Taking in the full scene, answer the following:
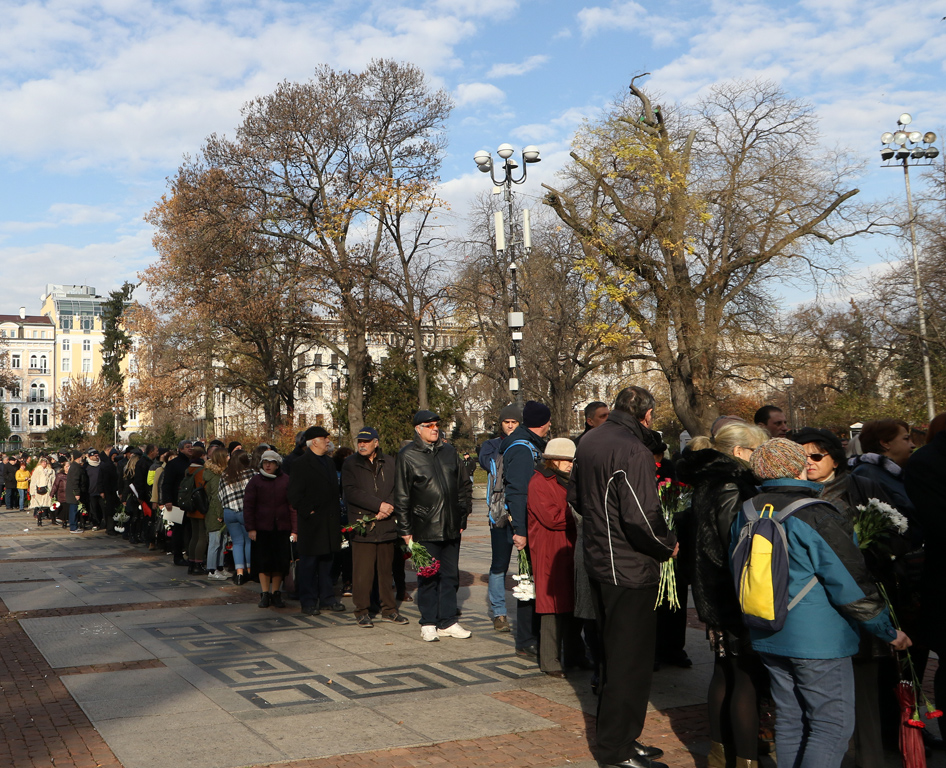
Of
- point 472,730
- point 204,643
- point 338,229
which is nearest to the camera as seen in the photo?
point 472,730

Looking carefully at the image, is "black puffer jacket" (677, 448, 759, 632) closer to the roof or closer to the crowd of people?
the crowd of people

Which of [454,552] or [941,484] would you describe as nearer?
[941,484]

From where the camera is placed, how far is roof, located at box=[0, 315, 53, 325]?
136875mm

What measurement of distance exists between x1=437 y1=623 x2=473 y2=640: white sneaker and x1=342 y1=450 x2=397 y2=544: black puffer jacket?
48.1 inches

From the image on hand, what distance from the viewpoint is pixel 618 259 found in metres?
28.9

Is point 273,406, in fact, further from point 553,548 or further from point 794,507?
point 794,507

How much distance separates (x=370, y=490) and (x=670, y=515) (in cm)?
400

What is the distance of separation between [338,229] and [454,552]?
28.6 metres

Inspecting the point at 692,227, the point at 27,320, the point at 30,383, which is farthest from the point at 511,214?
the point at 27,320

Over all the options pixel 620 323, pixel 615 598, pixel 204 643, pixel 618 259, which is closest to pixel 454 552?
pixel 204 643

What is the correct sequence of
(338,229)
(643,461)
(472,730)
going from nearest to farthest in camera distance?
(643,461), (472,730), (338,229)

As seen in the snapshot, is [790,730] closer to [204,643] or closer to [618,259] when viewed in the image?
[204,643]

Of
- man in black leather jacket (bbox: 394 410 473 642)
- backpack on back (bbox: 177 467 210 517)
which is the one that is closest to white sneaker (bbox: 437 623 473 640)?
man in black leather jacket (bbox: 394 410 473 642)

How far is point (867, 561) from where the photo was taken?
5.29 metres
